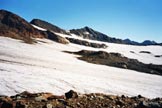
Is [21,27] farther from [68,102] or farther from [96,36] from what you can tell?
[96,36]

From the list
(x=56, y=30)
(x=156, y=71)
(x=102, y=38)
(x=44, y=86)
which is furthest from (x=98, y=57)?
(x=102, y=38)

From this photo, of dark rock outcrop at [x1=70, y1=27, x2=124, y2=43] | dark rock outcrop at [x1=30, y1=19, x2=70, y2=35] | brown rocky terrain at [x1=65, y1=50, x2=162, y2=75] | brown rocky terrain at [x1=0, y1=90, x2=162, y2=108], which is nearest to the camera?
brown rocky terrain at [x1=0, y1=90, x2=162, y2=108]

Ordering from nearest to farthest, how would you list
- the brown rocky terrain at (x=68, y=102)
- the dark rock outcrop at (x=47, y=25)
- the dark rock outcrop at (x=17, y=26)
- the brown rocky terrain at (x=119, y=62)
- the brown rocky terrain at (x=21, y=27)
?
1. the brown rocky terrain at (x=68, y=102)
2. the brown rocky terrain at (x=119, y=62)
3. the dark rock outcrop at (x=17, y=26)
4. the brown rocky terrain at (x=21, y=27)
5. the dark rock outcrop at (x=47, y=25)

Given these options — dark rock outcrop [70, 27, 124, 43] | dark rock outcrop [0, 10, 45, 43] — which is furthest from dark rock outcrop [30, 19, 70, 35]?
dark rock outcrop [0, 10, 45, 43]

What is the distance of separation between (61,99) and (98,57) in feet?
168

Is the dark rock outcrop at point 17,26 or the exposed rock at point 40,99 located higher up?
the dark rock outcrop at point 17,26

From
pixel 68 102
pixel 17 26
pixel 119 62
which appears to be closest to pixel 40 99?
pixel 68 102

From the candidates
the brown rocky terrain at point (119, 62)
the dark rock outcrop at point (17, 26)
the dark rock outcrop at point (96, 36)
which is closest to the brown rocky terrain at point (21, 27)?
the dark rock outcrop at point (17, 26)

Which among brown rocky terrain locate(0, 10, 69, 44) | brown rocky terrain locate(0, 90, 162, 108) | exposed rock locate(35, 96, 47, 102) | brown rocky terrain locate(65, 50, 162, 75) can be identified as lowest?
brown rocky terrain locate(65, 50, 162, 75)

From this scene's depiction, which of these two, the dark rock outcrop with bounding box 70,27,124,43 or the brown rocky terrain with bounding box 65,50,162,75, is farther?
the dark rock outcrop with bounding box 70,27,124,43

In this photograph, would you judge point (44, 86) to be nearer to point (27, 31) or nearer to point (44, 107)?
point (44, 107)

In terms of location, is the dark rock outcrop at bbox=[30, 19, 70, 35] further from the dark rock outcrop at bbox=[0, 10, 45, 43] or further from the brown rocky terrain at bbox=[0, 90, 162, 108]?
the brown rocky terrain at bbox=[0, 90, 162, 108]

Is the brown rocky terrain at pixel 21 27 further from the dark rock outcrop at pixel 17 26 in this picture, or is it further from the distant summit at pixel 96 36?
the distant summit at pixel 96 36

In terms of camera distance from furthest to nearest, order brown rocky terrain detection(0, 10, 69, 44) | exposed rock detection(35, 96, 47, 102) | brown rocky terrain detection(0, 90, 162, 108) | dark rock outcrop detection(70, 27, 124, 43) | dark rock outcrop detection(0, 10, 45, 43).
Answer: dark rock outcrop detection(70, 27, 124, 43) < brown rocky terrain detection(0, 10, 69, 44) < dark rock outcrop detection(0, 10, 45, 43) < exposed rock detection(35, 96, 47, 102) < brown rocky terrain detection(0, 90, 162, 108)
